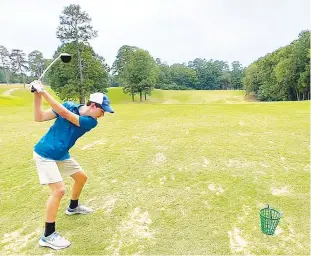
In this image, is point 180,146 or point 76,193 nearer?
point 76,193

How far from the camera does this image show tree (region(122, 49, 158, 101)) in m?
48.8

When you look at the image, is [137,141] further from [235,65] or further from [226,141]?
[235,65]

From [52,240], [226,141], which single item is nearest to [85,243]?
[52,240]

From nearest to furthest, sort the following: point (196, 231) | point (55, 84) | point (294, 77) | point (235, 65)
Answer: point (196, 231) → point (55, 84) → point (294, 77) → point (235, 65)

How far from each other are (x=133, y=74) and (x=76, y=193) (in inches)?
1781

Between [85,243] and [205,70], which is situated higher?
[205,70]

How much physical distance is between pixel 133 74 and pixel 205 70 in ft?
193

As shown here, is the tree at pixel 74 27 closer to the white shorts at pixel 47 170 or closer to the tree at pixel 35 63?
the white shorts at pixel 47 170

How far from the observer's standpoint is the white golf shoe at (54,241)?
13.6ft

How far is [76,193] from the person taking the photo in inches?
198

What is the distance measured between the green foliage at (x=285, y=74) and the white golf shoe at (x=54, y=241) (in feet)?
148

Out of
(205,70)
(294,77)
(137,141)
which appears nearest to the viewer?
(137,141)

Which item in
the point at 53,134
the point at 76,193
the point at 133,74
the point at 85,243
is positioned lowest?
the point at 85,243

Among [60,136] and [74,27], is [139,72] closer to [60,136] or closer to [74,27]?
[74,27]
